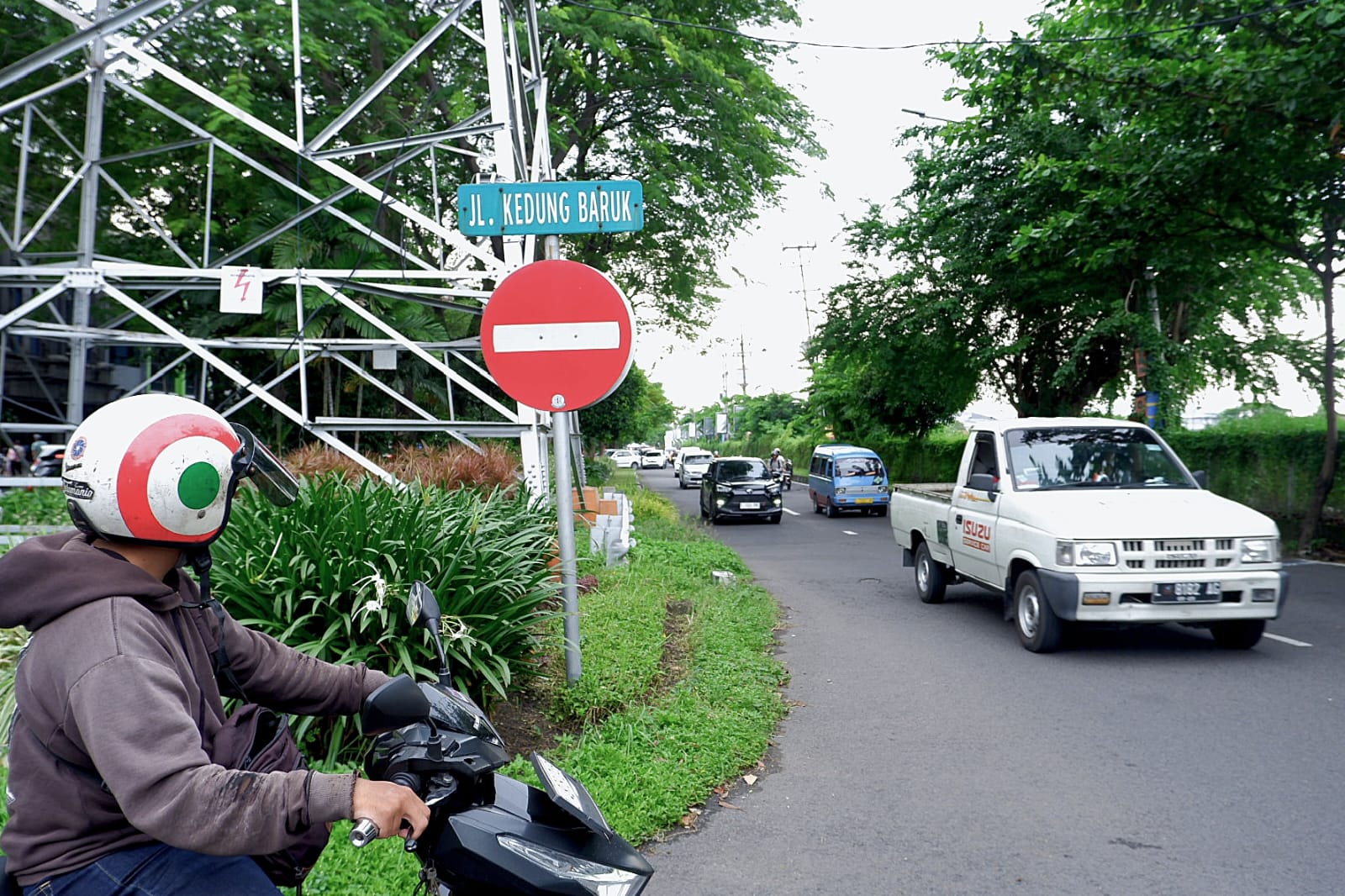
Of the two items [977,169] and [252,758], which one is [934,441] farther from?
[252,758]

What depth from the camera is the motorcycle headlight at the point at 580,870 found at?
2094 mm

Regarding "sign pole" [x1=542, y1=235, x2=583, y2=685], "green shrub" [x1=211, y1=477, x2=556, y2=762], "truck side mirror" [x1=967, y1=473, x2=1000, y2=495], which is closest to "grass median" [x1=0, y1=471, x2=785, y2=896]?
"sign pole" [x1=542, y1=235, x2=583, y2=685]

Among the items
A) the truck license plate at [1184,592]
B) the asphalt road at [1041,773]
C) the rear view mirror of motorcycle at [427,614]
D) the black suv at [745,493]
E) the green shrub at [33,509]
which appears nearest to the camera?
the rear view mirror of motorcycle at [427,614]

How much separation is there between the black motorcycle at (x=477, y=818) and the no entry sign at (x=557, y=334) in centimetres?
347

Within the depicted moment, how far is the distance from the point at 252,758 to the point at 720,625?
6.79 metres

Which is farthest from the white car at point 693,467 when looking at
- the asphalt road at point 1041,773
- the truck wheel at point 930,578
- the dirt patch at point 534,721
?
the dirt patch at point 534,721

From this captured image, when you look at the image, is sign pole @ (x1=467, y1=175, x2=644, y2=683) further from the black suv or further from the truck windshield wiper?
the black suv

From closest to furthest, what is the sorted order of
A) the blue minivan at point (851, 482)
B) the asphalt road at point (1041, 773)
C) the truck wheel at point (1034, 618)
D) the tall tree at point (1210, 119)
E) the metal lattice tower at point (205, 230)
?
the asphalt road at point (1041, 773) < the truck wheel at point (1034, 618) < the metal lattice tower at point (205, 230) < the tall tree at point (1210, 119) < the blue minivan at point (851, 482)

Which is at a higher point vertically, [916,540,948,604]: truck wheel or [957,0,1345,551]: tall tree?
[957,0,1345,551]: tall tree

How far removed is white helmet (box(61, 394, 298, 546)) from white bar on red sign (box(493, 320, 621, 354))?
3403 millimetres

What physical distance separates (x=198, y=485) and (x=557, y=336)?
3.55m

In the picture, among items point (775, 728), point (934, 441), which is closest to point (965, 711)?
point (775, 728)

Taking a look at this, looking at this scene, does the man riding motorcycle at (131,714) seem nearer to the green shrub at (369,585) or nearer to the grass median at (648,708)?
the grass median at (648,708)

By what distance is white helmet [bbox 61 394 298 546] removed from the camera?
6.83ft
